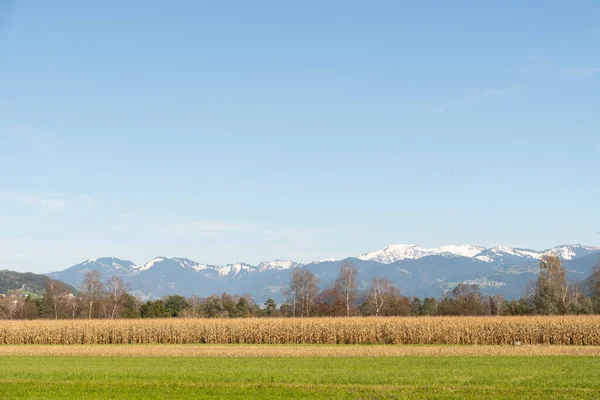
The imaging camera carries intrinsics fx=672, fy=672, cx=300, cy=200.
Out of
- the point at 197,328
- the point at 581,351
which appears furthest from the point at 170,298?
the point at 581,351

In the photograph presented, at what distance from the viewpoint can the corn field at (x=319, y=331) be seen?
57281 millimetres

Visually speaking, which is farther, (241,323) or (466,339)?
(241,323)

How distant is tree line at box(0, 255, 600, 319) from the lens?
109812 mm

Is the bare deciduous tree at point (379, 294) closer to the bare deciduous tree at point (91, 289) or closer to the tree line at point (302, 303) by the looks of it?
the tree line at point (302, 303)

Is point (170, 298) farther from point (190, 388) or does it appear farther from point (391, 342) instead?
point (190, 388)

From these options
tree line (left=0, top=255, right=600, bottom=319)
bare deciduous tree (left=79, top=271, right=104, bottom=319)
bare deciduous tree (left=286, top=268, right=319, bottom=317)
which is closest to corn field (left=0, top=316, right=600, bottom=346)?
tree line (left=0, top=255, right=600, bottom=319)

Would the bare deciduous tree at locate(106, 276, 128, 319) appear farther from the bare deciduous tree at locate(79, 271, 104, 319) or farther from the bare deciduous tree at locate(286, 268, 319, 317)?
the bare deciduous tree at locate(286, 268, 319, 317)

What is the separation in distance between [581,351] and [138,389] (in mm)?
32164

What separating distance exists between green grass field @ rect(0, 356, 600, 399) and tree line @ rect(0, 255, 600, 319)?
66960 millimetres

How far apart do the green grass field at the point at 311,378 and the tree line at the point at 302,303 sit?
6696 centimetres

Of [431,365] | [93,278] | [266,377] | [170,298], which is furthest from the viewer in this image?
[93,278]

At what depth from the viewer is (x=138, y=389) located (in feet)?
86.3

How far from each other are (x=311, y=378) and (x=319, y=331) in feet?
109

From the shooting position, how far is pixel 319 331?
202 feet
